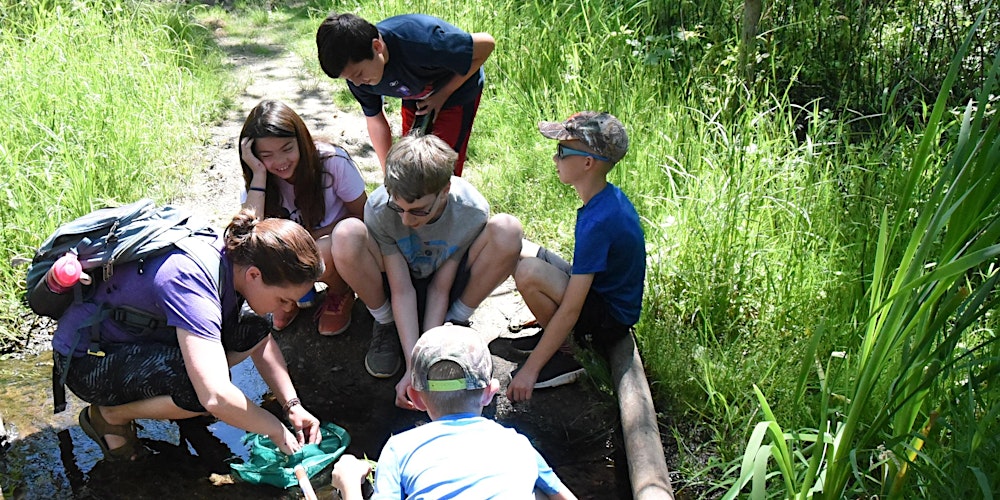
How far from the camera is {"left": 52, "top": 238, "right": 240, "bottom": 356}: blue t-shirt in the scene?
8.50 feet

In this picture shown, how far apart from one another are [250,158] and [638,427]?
1.82 metres

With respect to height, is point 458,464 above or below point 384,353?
above

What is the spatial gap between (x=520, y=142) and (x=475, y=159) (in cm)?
33

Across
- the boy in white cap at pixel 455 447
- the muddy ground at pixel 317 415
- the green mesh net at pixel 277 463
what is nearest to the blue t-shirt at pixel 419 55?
the muddy ground at pixel 317 415

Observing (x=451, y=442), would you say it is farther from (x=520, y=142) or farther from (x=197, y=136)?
(x=197, y=136)

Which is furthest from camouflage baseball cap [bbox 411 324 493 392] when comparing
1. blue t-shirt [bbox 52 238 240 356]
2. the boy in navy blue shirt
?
the boy in navy blue shirt

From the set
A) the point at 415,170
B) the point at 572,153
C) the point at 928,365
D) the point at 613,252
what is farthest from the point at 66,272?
the point at 928,365

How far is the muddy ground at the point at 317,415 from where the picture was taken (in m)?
2.88

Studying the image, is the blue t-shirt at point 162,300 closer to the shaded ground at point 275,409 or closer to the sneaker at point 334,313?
the shaded ground at point 275,409

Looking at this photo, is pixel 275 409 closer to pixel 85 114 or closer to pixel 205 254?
pixel 205 254

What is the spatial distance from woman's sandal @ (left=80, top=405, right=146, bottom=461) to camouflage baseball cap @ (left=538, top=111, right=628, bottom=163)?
1.82 metres

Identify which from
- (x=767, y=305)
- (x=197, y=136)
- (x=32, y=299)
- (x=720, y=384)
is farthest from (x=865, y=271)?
(x=197, y=136)

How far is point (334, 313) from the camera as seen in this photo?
3584mm

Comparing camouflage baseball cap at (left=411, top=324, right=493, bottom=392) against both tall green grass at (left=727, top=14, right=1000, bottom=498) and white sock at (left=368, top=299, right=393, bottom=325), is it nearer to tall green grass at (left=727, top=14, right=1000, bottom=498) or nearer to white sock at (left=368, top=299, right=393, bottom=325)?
tall green grass at (left=727, top=14, right=1000, bottom=498)
